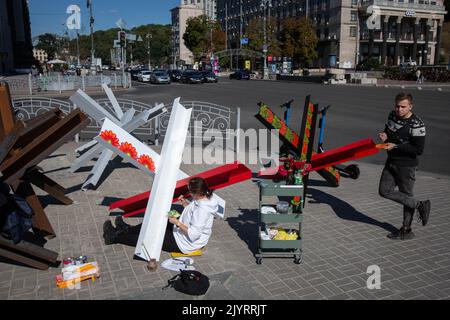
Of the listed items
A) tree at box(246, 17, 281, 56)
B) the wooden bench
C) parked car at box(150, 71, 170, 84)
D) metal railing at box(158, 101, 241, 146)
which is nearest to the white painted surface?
the wooden bench

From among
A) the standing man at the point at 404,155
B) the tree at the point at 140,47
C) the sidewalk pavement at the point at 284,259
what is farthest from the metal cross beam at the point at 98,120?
the tree at the point at 140,47

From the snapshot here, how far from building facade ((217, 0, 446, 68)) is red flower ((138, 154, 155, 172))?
75945mm

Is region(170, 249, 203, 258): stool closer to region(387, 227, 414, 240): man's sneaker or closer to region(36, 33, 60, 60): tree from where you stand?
region(387, 227, 414, 240): man's sneaker

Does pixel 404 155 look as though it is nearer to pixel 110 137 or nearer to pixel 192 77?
pixel 110 137

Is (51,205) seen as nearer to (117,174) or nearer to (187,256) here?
(117,174)

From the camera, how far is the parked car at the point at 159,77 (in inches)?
1676

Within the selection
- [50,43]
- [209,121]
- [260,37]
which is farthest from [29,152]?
[50,43]

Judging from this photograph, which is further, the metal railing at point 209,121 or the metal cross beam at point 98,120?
the metal railing at point 209,121

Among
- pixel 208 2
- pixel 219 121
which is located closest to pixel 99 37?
pixel 208 2

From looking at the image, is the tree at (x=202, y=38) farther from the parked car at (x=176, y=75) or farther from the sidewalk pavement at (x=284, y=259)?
the sidewalk pavement at (x=284, y=259)

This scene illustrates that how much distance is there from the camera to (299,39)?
210ft

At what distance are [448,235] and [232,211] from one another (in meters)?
2.99

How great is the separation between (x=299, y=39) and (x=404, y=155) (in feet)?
206

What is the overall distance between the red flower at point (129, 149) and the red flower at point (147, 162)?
0.09 metres
